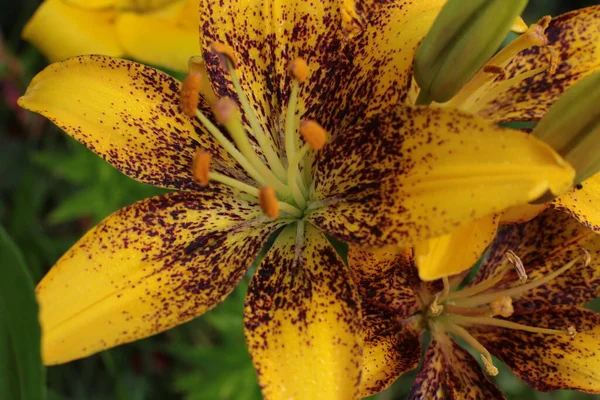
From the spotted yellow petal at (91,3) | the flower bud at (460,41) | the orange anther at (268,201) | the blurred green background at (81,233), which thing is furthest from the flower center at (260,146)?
the blurred green background at (81,233)

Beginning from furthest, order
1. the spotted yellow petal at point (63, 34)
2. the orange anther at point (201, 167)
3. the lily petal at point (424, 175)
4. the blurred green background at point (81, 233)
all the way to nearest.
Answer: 1. the blurred green background at point (81, 233)
2. the spotted yellow petal at point (63, 34)
3. the orange anther at point (201, 167)
4. the lily petal at point (424, 175)

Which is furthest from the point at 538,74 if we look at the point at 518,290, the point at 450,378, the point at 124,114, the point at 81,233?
the point at 81,233

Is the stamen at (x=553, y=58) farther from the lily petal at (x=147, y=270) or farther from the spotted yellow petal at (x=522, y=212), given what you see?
the lily petal at (x=147, y=270)

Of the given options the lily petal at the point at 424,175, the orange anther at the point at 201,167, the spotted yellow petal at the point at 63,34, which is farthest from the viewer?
the spotted yellow petal at the point at 63,34

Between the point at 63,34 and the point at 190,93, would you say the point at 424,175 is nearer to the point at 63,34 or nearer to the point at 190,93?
the point at 190,93

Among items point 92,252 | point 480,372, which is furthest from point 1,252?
point 480,372

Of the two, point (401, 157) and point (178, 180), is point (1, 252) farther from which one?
point (401, 157)
